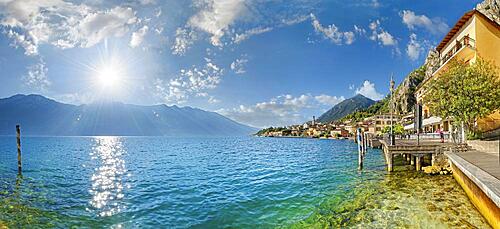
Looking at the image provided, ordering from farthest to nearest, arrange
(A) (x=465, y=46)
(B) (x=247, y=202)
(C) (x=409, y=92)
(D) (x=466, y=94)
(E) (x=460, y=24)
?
(C) (x=409, y=92), (E) (x=460, y=24), (A) (x=465, y=46), (D) (x=466, y=94), (B) (x=247, y=202)

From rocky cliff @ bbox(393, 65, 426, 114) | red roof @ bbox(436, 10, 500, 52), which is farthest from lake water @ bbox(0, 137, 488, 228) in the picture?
rocky cliff @ bbox(393, 65, 426, 114)

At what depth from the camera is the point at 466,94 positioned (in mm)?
24359

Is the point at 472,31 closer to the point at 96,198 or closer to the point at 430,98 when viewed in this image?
the point at 430,98

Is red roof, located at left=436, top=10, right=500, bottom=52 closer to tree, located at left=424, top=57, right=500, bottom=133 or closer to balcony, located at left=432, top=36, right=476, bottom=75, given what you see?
balcony, located at left=432, top=36, right=476, bottom=75

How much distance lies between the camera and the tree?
24062mm

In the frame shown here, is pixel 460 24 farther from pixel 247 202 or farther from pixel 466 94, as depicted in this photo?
pixel 247 202

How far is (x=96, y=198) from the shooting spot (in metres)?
17.4

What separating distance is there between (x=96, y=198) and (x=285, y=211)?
34.7 feet

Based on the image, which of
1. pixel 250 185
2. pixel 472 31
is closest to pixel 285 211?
pixel 250 185

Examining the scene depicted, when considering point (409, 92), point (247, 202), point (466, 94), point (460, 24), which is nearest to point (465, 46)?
point (460, 24)

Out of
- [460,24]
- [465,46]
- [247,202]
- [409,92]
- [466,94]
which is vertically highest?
[409,92]

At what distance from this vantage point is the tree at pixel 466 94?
24.1 meters

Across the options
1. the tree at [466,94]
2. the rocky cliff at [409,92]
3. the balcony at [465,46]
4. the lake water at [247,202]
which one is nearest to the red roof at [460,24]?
the balcony at [465,46]

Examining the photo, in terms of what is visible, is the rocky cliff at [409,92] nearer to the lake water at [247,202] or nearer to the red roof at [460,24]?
the red roof at [460,24]
